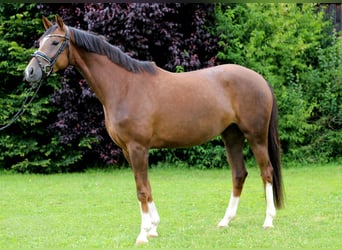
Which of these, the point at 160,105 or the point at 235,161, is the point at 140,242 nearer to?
the point at 160,105

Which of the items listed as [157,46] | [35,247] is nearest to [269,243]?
[35,247]

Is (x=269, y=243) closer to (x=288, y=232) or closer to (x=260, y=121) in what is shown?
(x=288, y=232)

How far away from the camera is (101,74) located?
5.79 m

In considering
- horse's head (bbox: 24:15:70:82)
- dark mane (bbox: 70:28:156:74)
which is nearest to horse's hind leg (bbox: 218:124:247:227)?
dark mane (bbox: 70:28:156:74)

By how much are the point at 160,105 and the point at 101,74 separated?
713 millimetres

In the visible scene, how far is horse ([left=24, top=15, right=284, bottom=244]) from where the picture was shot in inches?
221

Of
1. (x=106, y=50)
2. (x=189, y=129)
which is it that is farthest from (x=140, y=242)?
(x=106, y=50)

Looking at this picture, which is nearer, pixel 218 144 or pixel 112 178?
pixel 112 178

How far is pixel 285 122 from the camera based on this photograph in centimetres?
1139

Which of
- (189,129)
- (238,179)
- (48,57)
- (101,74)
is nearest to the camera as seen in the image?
(48,57)

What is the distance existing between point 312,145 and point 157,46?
4008mm

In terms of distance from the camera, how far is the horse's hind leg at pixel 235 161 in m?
6.39

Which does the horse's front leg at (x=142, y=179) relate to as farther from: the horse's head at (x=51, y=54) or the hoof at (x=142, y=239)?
the horse's head at (x=51, y=54)

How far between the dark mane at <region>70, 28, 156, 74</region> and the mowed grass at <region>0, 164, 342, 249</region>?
1.84 meters
